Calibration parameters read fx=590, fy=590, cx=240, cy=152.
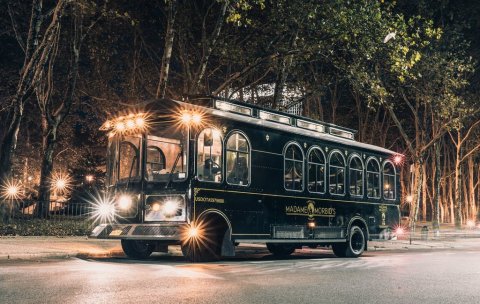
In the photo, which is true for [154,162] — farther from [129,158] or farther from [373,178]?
[373,178]

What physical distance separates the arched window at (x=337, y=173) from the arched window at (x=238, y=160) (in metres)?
3.68

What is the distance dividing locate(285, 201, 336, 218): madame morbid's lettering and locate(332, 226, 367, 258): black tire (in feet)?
3.73

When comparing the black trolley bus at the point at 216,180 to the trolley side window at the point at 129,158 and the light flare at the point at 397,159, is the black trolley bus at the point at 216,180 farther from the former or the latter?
the light flare at the point at 397,159

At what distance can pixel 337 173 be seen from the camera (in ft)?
56.2

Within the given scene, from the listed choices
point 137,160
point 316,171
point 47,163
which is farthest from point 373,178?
point 47,163

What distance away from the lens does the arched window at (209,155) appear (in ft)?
42.6

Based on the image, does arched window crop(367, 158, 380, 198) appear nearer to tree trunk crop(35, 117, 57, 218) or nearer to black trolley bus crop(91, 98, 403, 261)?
black trolley bus crop(91, 98, 403, 261)

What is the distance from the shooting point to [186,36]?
86.3ft

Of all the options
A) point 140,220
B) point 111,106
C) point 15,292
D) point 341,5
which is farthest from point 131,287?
point 111,106

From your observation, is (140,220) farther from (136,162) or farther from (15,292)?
(15,292)

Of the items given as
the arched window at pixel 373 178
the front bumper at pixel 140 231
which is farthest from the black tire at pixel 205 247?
the arched window at pixel 373 178

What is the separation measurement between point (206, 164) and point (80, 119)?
29212 mm

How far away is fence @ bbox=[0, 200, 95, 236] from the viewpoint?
61.4 feet

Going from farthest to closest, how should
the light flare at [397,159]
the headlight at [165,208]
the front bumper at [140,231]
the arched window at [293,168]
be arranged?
the light flare at [397,159] < the arched window at [293,168] < the headlight at [165,208] < the front bumper at [140,231]
